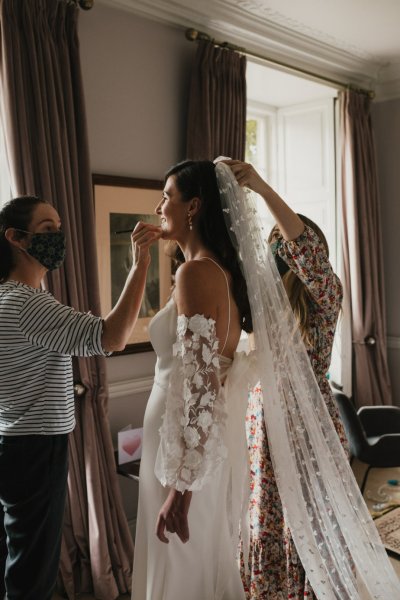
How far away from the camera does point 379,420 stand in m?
3.80

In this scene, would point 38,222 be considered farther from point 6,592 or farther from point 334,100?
point 334,100

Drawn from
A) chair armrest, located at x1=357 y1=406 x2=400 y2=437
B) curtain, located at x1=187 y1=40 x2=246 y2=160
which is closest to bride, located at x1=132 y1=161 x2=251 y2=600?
curtain, located at x1=187 y1=40 x2=246 y2=160

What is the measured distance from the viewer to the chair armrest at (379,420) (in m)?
3.78

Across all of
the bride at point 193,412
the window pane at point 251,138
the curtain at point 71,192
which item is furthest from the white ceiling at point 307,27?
the bride at point 193,412

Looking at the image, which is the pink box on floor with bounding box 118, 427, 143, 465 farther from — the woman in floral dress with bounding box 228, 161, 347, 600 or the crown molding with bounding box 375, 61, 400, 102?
the crown molding with bounding box 375, 61, 400, 102

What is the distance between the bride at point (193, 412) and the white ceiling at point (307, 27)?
1.71m

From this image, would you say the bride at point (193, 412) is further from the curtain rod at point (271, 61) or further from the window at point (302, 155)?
the window at point (302, 155)

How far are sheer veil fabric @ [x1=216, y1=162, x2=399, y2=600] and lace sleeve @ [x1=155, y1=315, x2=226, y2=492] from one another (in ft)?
0.68

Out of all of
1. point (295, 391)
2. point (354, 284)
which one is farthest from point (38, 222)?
point (354, 284)

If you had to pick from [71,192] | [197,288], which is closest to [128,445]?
[71,192]

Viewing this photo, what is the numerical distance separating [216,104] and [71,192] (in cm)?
118

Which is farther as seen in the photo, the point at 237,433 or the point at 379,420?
the point at 379,420

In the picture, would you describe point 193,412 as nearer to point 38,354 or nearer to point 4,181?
point 38,354

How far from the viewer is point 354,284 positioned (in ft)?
14.9
